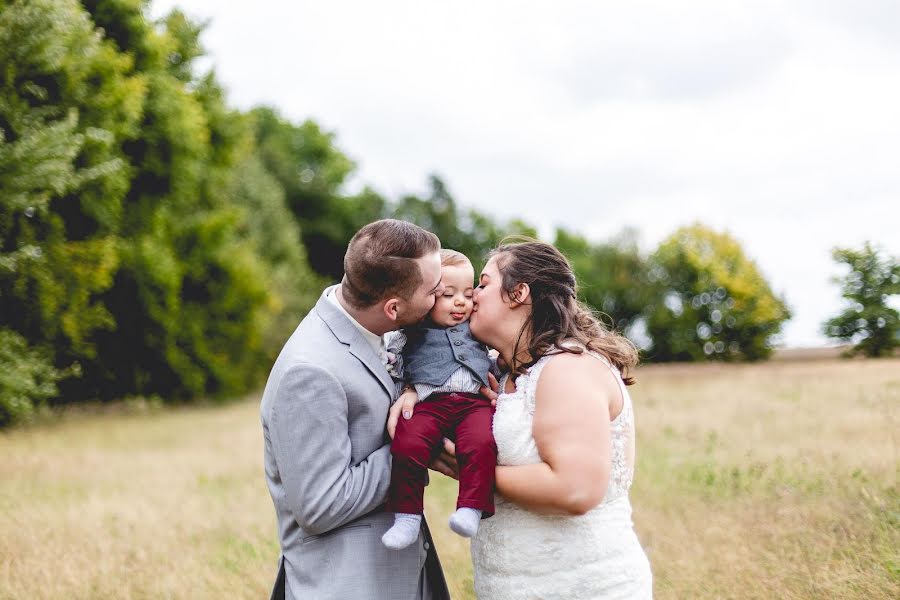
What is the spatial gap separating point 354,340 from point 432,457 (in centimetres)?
55

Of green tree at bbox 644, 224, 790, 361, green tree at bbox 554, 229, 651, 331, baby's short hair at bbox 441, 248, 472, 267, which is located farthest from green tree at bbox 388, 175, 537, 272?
baby's short hair at bbox 441, 248, 472, 267

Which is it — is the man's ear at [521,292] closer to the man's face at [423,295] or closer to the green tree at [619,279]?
the man's face at [423,295]

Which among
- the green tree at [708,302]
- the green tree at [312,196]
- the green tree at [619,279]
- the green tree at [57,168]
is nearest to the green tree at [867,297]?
the green tree at [57,168]

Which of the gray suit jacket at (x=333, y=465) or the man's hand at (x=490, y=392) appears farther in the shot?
the man's hand at (x=490, y=392)

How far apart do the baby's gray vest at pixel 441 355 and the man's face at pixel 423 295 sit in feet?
0.54

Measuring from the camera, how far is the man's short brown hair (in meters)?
3.09

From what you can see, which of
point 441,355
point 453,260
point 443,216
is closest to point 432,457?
point 441,355

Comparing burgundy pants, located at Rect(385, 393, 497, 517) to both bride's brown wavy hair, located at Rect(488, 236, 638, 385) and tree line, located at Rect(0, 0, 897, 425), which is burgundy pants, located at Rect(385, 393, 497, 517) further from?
tree line, located at Rect(0, 0, 897, 425)

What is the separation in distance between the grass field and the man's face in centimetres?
311

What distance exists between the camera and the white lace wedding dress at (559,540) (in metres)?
3.07

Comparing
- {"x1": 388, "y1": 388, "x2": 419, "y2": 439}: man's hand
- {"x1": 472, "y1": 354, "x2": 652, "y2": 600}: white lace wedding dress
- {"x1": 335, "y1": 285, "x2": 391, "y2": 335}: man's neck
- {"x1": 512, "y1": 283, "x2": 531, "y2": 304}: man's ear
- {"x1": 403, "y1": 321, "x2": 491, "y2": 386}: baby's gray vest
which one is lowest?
{"x1": 472, "y1": 354, "x2": 652, "y2": 600}: white lace wedding dress

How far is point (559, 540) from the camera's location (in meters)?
3.09

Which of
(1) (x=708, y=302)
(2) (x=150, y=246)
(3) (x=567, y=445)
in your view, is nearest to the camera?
(3) (x=567, y=445)

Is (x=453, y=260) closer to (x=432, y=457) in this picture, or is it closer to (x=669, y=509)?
(x=432, y=457)
